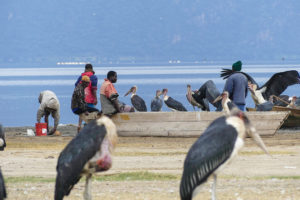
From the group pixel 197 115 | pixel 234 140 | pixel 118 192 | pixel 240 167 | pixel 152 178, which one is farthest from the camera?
pixel 197 115

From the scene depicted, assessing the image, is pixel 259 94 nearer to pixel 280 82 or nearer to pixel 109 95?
pixel 280 82

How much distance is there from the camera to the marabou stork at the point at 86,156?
9.81 m

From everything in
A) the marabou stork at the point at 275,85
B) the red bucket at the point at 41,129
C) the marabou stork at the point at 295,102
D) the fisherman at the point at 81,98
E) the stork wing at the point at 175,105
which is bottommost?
the red bucket at the point at 41,129

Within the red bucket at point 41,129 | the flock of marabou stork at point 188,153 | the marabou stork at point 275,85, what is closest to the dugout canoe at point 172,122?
the red bucket at point 41,129

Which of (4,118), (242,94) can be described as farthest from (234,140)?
(4,118)

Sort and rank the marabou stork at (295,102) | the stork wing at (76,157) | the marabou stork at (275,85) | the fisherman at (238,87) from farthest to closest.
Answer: the marabou stork at (295,102)
the marabou stork at (275,85)
the fisherman at (238,87)
the stork wing at (76,157)

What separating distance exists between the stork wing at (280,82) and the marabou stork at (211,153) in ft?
58.5

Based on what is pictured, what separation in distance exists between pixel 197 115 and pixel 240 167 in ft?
18.8

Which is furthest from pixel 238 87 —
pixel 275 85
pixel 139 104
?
pixel 139 104

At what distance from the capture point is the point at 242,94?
61.0 ft

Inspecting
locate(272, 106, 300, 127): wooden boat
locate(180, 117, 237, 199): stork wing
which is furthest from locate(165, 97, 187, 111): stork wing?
locate(180, 117, 237, 199): stork wing

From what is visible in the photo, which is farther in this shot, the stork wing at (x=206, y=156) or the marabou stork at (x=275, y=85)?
the marabou stork at (x=275, y=85)

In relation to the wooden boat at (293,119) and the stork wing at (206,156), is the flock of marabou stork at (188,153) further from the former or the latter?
the wooden boat at (293,119)

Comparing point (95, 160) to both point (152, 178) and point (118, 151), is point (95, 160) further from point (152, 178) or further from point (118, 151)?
point (118, 151)
